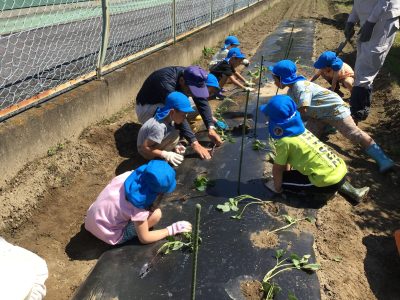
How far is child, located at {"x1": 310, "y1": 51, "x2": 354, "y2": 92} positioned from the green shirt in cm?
225

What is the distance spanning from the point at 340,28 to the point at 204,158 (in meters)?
11.4

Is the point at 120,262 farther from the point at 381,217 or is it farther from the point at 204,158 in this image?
the point at 381,217

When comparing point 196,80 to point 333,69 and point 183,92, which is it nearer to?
point 183,92

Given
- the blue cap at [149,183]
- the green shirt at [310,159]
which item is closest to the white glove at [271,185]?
the green shirt at [310,159]

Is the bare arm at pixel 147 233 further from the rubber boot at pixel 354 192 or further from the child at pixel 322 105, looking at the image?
the child at pixel 322 105

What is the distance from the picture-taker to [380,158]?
4129mm

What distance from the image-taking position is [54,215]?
3.36m

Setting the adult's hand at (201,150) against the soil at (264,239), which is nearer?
the soil at (264,239)

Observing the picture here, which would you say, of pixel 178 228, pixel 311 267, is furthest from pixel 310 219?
pixel 178 228

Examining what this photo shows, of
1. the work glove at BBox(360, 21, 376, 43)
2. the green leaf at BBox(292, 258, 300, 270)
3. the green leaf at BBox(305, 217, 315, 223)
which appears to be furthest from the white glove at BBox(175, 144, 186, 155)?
the work glove at BBox(360, 21, 376, 43)

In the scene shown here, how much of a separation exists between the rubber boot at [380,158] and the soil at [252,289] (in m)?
2.30

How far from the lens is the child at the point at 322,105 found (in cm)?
418

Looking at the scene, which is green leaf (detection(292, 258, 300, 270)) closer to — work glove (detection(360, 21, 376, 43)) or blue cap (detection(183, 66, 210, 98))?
blue cap (detection(183, 66, 210, 98))

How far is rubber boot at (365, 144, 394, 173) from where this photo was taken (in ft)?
13.3
